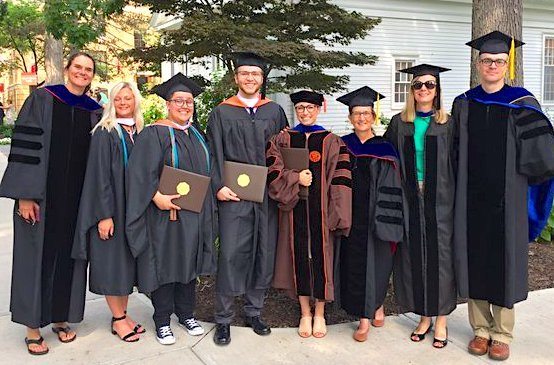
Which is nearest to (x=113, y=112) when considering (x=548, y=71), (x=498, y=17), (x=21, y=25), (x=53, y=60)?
(x=498, y=17)

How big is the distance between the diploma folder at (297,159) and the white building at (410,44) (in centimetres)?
997

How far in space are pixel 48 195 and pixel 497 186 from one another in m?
3.02

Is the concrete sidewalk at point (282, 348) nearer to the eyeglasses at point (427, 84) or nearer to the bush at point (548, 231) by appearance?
the eyeglasses at point (427, 84)

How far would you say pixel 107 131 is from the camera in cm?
383

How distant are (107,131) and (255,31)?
4.34 m

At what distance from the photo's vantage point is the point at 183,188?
3.84 metres

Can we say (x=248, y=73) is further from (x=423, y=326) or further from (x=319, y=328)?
(x=423, y=326)

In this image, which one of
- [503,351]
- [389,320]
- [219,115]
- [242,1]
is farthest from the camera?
[242,1]

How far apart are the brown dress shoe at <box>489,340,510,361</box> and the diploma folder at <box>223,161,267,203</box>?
1883mm

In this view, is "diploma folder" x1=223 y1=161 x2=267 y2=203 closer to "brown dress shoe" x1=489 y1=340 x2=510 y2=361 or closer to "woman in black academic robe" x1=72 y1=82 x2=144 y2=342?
"woman in black academic robe" x1=72 y1=82 x2=144 y2=342

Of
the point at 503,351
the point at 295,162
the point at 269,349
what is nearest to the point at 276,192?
the point at 295,162

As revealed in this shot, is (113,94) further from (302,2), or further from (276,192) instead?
(302,2)

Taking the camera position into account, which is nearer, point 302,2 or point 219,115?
point 219,115

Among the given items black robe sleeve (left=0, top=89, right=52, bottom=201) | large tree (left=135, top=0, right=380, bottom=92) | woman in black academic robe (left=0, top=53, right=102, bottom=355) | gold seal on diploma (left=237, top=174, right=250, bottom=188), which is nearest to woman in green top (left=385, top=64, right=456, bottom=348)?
gold seal on diploma (left=237, top=174, right=250, bottom=188)
